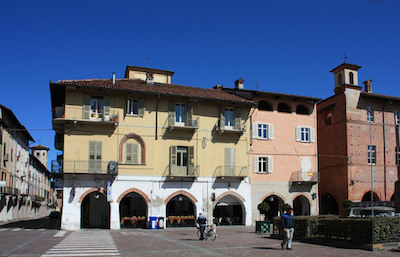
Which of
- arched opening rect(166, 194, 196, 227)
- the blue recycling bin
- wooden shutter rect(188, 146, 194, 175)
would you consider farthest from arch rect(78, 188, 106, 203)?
wooden shutter rect(188, 146, 194, 175)

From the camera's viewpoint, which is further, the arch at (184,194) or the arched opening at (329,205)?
the arched opening at (329,205)

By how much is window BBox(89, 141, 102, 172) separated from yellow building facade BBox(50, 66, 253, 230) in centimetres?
7

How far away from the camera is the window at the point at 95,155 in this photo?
30844mm

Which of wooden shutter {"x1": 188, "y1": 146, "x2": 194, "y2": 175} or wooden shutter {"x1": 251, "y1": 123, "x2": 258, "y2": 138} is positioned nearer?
wooden shutter {"x1": 188, "y1": 146, "x2": 194, "y2": 175}

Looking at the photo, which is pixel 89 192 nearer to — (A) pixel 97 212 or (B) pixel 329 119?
(A) pixel 97 212

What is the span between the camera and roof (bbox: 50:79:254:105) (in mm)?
31406

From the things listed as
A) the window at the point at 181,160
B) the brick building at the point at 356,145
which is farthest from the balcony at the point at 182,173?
the brick building at the point at 356,145

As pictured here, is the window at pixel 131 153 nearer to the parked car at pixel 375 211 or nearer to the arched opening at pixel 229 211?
the arched opening at pixel 229 211

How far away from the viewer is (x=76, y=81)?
32.0 metres

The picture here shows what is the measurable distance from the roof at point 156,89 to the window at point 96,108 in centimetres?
119

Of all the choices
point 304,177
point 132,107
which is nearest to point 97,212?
point 132,107

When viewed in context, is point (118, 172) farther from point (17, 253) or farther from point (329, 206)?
point (329, 206)

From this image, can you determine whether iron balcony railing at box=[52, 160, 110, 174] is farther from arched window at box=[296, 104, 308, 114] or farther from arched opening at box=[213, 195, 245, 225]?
arched window at box=[296, 104, 308, 114]

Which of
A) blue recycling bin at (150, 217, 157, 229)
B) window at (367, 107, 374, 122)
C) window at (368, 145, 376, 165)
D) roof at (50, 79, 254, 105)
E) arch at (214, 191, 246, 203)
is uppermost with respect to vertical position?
roof at (50, 79, 254, 105)
